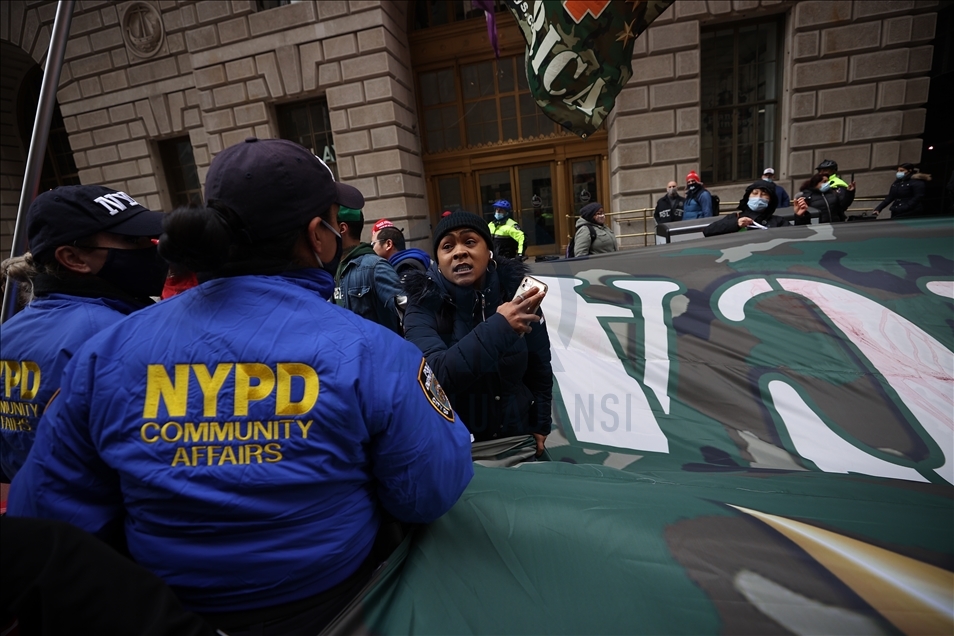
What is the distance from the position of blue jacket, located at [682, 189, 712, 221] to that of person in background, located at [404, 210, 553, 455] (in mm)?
7050

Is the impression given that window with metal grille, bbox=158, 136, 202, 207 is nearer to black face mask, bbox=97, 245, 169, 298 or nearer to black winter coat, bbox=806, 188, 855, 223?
black face mask, bbox=97, 245, 169, 298

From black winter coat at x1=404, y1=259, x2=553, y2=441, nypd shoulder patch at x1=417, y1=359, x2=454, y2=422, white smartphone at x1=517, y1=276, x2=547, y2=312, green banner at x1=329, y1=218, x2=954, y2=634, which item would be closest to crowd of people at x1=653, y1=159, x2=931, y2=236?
green banner at x1=329, y1=218, x2=954, y2=634

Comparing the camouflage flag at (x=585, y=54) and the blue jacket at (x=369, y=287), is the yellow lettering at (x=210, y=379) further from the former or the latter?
the blue jacket at (x=369, y=287)

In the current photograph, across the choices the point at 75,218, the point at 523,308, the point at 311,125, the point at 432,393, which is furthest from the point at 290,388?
the point at 311,125

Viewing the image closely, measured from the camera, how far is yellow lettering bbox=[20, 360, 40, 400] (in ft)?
4.41

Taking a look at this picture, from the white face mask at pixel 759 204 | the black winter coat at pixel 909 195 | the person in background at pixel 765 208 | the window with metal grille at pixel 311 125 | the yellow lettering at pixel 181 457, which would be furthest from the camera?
the window with metal grille at pixel 311 125

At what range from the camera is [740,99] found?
9555 millimetres

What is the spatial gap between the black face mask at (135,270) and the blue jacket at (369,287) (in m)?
1.60

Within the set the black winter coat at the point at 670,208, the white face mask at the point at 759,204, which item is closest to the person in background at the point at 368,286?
the white face mask at the point at 759,204

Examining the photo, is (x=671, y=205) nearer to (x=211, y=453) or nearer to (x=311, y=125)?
(x=311, y=125)

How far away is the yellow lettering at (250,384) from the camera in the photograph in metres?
0.90

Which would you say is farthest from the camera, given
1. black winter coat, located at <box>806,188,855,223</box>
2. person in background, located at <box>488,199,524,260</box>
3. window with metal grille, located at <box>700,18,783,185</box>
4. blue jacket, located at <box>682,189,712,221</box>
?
window with metal grille, located at <box>700,18,783,185</box>

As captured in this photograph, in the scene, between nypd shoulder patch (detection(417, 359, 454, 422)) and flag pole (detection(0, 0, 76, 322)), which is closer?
nypd shoulder patch (detection(417, 359, 454, 422))

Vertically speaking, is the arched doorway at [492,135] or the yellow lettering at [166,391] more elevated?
the arched doorway at [492,135]
